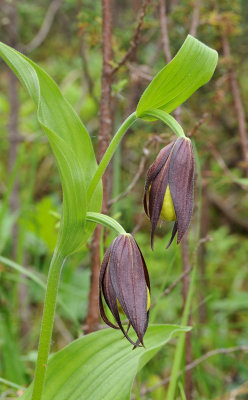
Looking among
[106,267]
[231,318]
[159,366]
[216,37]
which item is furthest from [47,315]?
[231,318]

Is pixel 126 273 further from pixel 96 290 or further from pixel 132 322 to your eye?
pixel 96 290

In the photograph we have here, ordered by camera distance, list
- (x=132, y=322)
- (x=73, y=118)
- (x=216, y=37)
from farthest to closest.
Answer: (x=216, y=37) → (x=73, y=118) → (x=132, y=322)

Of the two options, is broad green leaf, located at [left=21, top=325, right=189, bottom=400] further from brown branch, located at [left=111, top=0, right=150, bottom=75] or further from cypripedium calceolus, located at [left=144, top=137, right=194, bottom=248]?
brown branch, located at [left=111, top=0, right=150, bottom=75]

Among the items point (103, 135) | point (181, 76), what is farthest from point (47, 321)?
point (103, 135)

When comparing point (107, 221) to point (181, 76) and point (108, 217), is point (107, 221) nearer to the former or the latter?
point (108, 217)

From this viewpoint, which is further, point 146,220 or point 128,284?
point 146,220

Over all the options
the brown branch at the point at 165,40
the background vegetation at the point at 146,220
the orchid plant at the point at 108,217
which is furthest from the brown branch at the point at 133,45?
the orchid plant at the point at 108,217

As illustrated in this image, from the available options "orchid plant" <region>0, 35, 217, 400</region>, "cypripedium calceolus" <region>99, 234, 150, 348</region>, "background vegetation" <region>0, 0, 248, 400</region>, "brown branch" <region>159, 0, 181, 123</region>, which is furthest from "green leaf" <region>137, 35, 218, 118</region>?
"brown branch" <region>159, 0, 181, 123</region>
